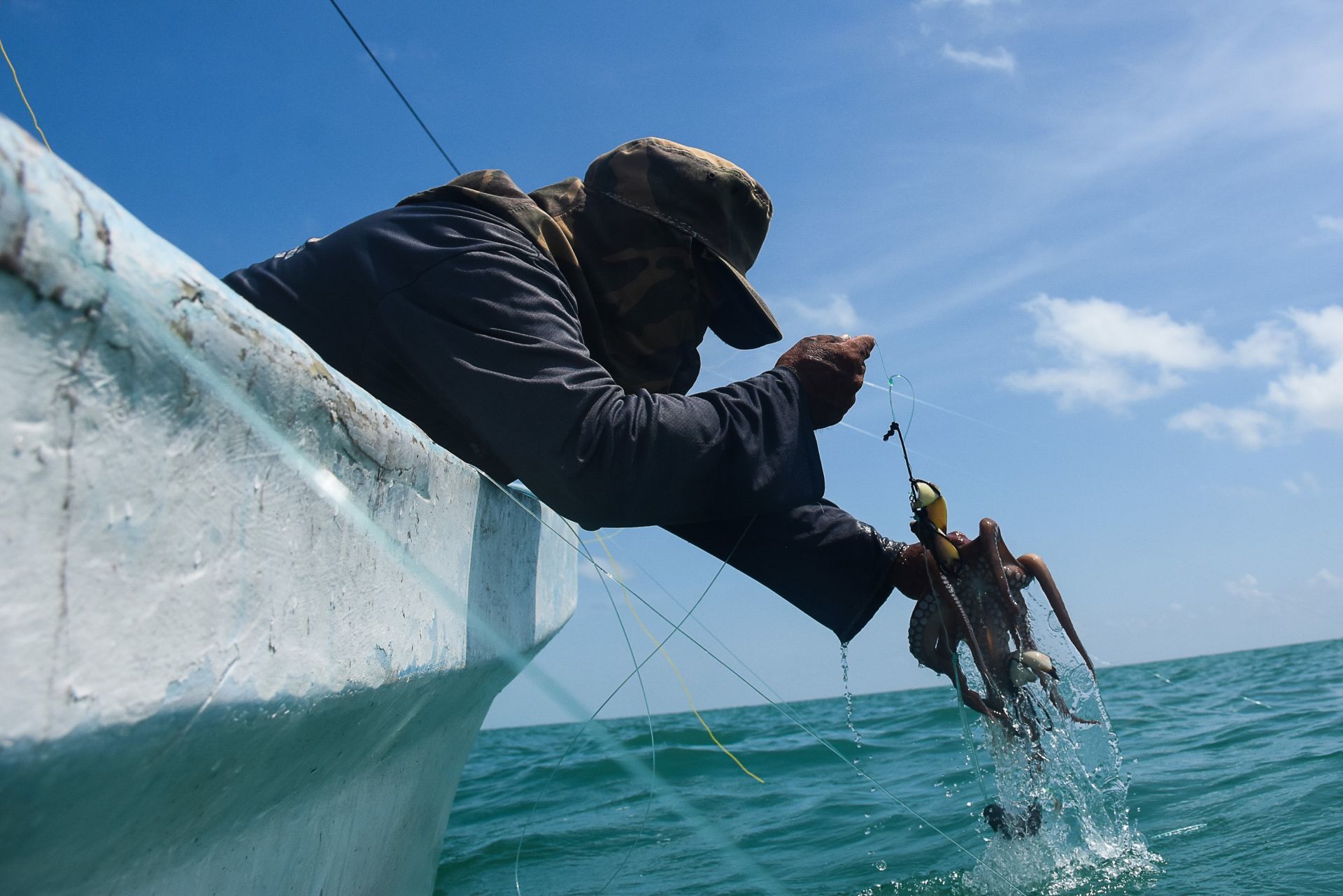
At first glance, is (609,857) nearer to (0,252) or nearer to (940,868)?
(940,868)

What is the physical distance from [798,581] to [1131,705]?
8.11 m

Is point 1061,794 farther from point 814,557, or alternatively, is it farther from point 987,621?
point 814,557

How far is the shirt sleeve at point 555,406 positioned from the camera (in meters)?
1.34

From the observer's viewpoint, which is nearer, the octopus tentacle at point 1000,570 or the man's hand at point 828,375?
the man's hand at point 828,375

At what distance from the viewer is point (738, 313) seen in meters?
1.95

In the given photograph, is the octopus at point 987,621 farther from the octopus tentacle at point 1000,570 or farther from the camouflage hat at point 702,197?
the camouflage hat at point 702,197

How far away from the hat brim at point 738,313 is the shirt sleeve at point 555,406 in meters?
0.39

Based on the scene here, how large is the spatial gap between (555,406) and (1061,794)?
61.3 inches

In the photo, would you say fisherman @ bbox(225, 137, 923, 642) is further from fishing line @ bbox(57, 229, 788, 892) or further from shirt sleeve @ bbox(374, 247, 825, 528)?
fishing line @ bbox(57, 229, 788, 892)

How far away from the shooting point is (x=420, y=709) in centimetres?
131

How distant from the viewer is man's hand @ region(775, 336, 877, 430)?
1756mm

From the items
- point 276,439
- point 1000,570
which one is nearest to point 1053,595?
point 1000,570

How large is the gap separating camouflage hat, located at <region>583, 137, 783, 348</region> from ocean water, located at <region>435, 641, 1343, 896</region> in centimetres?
115

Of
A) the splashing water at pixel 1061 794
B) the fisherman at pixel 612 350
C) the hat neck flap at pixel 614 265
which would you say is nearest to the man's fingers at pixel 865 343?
the fisherman at pixel 612 350
